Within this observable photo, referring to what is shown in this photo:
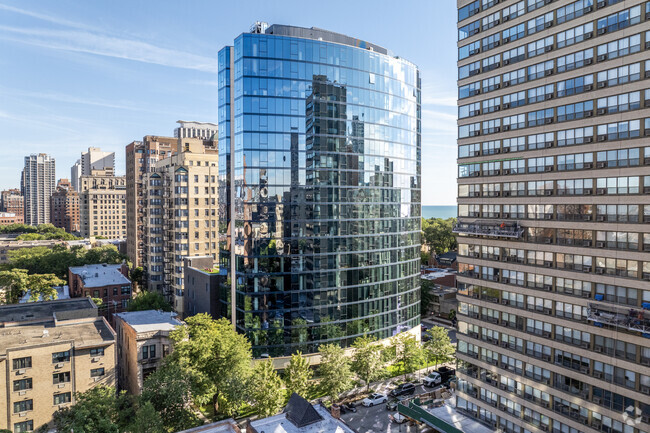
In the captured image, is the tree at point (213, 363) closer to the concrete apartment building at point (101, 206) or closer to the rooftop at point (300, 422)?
the rooftop at point (300, 422)

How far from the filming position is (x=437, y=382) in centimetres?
6094

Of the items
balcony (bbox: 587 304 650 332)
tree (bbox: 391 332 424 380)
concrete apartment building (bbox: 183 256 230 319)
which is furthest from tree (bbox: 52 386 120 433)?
balcony (bbox: 587 304 650 332)

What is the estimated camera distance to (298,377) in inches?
1953

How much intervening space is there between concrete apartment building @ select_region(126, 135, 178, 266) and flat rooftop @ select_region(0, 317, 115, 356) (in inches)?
2714

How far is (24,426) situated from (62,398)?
158 inches

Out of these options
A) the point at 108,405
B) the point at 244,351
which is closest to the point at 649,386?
the point at 244,351

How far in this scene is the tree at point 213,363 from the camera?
4575cm

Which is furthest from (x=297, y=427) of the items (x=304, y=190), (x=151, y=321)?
(x=304, y=190)

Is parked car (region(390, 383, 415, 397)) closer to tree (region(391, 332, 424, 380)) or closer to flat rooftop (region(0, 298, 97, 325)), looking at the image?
tree (region(391, 332, 424, 380))

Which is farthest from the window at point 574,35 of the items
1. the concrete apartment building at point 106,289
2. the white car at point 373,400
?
the concrete apartment building at point 106,289

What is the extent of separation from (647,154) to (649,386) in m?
18.9

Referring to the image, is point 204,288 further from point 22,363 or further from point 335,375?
point 335,375

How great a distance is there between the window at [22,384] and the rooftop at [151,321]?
478 inches

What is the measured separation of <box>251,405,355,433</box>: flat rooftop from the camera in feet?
118
